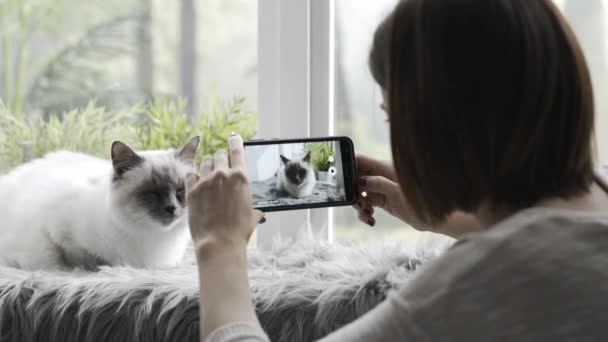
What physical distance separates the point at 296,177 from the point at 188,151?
0.27 metres

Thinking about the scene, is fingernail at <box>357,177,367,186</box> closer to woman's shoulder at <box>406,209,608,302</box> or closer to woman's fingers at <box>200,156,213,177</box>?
woman's fingers at <box>200,156,213,177</box>

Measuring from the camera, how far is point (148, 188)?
125cm

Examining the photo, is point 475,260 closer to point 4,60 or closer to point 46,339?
point 46,339

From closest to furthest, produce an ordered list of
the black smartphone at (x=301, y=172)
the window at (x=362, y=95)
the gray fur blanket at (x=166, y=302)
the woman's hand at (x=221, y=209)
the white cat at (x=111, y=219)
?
the woman's hand at (x=221, y=209) < the gray fur blanket at (x=166, y=302) < the black smartphone at (x=301, y=172) < the white cat at (x=111, y=219) < the window at (x=362, y=95)

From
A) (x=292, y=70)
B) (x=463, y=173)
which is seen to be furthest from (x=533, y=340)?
→ (x=292, y=70)

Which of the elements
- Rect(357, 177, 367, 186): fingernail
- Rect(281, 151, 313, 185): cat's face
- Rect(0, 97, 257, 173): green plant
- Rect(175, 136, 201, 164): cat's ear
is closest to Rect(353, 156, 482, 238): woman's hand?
Rect(357, 177, 367, 186): fingernail

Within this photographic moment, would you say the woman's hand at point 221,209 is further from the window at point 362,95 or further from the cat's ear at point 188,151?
the window at point 362,95

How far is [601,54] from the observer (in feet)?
4.95

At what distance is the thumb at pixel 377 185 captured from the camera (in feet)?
3.77

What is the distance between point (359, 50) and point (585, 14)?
525mm

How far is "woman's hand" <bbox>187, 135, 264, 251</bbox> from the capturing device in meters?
0.79

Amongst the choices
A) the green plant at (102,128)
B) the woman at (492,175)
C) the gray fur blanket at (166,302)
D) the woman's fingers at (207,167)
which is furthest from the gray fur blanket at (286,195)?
the green plant at (102,128)

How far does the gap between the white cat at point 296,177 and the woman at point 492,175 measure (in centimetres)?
40

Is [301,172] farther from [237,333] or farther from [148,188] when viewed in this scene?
[237,333]
